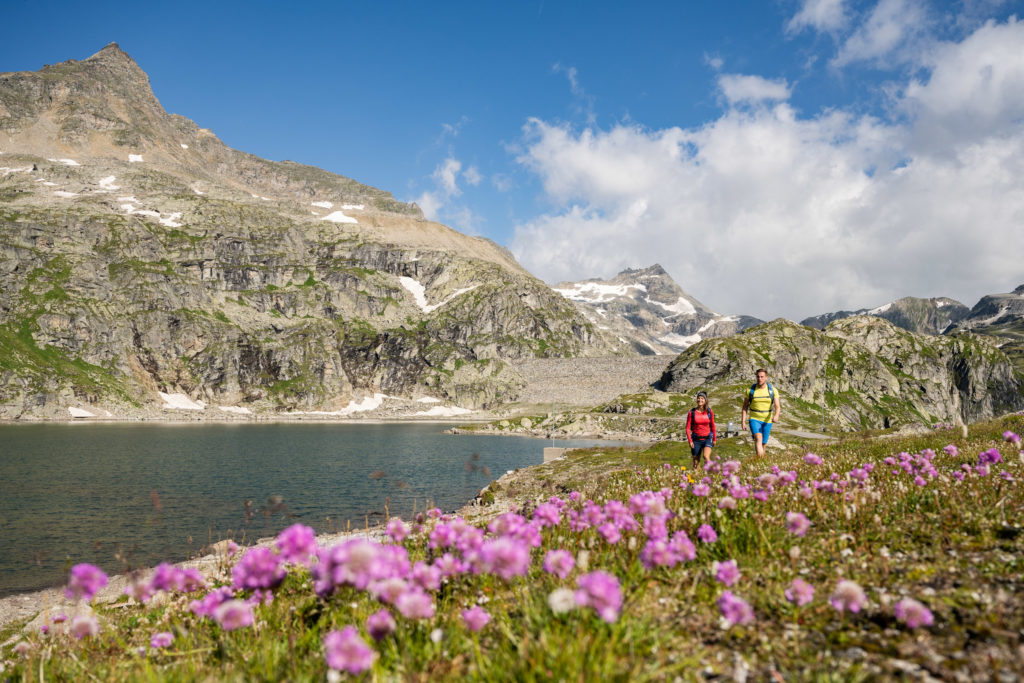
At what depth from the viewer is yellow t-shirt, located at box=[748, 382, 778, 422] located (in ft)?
65.4

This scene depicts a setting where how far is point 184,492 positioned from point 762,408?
55086 mm

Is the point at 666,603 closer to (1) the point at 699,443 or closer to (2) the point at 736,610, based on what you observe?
(2) the point at 736,610

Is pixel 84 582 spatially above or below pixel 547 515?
below

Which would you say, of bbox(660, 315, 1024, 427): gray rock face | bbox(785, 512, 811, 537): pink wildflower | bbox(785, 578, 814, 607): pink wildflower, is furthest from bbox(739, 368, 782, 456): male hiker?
bbox(660, 315, 1024, 427): gray rock face

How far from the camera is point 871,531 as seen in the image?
721 cm

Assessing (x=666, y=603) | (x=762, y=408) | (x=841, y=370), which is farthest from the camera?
(x=841, y=370)

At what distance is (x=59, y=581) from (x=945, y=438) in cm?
4367

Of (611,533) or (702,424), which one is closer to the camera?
(611,533)

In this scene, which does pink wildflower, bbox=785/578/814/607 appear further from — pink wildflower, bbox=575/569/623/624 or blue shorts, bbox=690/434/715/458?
blue shorts, bbox=690/434/715/458

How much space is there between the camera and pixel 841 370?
16150 centimetres

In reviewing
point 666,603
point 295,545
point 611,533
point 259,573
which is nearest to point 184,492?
point 259,573

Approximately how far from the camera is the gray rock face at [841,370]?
14812cm

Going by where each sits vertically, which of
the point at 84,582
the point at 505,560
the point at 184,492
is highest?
the point at 505,560

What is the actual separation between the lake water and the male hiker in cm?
1165
